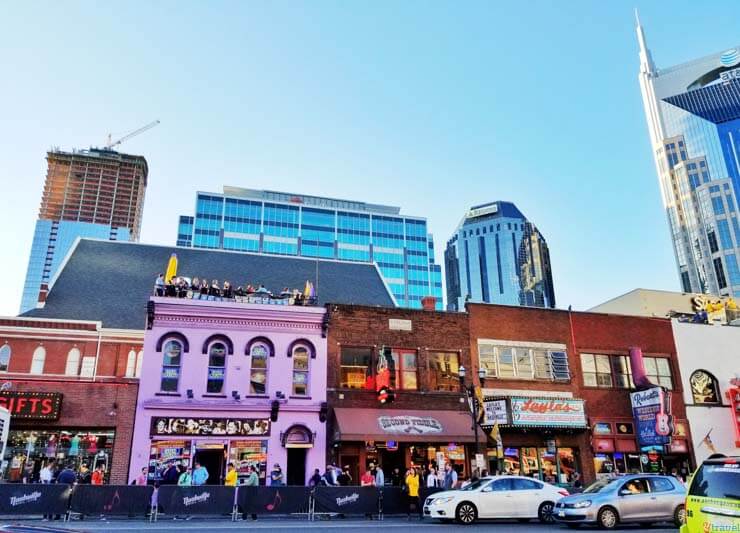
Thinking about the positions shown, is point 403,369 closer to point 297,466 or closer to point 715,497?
point 297,466

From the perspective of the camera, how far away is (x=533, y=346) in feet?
Result: 102

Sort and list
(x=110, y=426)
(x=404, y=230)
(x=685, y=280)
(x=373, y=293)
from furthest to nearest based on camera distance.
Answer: (x=685, y=280) → (x=404, y=230) → (x=373, y=293) → (x=110, y=426)

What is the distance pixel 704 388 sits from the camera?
110ft

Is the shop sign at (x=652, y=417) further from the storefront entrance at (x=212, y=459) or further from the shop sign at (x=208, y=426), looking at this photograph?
the storefront entrance at (x=212, y=459)

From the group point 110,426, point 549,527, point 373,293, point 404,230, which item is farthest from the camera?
point 404,230

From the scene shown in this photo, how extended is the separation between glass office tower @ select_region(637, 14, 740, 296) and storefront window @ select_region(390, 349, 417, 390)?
6200 inches

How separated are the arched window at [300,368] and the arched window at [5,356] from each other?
17.2 metres

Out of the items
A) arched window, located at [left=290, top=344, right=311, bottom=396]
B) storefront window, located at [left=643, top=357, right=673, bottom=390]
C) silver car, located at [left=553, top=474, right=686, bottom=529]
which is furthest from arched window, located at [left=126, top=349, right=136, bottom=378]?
storefront window, located at [left=643, top=357, right=673, bottom=390]

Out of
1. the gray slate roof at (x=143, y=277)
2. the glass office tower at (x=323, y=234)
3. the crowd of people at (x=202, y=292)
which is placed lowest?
the crowd of people at (x=202, y=292)

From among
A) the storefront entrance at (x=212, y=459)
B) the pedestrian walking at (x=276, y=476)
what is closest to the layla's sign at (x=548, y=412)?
the pedestrian walking at (x=276, y=476)

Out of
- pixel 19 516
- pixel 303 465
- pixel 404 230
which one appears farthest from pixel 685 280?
pixel 19 516

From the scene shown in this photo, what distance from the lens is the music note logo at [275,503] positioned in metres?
20.0

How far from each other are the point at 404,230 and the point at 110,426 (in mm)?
103204

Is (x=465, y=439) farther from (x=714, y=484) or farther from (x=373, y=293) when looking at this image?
(x=714, y=484)
